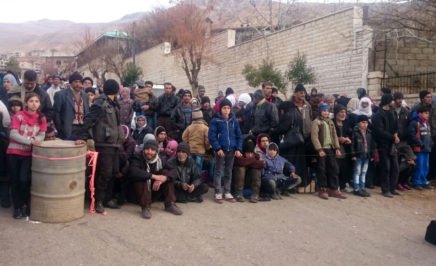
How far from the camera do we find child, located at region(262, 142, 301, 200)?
25.3 ft

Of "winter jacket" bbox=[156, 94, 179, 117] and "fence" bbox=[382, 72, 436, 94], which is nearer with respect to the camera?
"winter jacket" bbox=[156, 94, 179, 117]

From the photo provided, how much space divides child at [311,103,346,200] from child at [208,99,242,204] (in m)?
1.56

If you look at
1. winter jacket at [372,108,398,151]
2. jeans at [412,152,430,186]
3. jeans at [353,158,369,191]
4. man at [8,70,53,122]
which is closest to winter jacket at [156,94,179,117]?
man at [8,70,53,122]

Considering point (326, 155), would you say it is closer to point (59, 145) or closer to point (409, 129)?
point (409, 129)

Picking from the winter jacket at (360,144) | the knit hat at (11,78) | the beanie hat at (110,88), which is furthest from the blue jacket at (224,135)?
the knit hat at (11,78)

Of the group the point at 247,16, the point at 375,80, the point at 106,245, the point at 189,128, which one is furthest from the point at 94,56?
the point at 106,245

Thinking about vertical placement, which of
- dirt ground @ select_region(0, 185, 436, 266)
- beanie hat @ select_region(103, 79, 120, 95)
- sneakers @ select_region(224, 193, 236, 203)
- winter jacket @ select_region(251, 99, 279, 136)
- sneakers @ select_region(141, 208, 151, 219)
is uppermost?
beanie hat @ select_region(103, 79, 120, 95)

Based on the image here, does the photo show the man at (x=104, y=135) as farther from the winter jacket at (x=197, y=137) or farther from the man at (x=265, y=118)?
the man at (x=265, y=118)

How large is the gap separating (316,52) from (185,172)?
13.6 m

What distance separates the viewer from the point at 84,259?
14.9ft

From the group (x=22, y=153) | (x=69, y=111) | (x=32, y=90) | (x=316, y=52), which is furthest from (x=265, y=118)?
(x=316, y=52)

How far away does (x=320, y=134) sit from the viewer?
8.08 m

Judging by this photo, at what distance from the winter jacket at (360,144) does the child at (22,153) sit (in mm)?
5673

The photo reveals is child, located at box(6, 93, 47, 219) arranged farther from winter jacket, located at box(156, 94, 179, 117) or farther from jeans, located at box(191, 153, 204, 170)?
winter jacket, located at box(156, 94, 179, 117)
